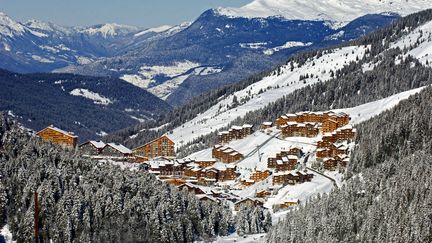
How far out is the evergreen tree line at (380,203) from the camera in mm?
103519

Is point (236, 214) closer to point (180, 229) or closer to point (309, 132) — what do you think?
point (180, 229)

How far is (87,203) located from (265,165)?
7179 centimetres

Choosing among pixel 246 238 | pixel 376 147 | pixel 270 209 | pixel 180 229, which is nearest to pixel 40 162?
pixel 180 229

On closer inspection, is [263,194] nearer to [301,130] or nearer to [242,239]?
[242,239]

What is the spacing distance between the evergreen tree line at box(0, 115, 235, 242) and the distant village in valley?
62.9 ft

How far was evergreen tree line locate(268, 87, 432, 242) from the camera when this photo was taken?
104 metres

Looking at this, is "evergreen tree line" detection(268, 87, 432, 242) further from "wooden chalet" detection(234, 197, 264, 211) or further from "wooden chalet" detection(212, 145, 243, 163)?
"wooden chalet" detection(212, 145, 243, 163)

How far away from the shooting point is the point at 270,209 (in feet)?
471

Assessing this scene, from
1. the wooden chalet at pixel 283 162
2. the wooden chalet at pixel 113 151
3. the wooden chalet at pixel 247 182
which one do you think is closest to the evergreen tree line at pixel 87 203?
the wooden chalet at pixel 247 182

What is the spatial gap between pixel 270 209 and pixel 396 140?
83.5 feet

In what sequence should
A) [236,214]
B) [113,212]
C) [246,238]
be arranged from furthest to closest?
[236,214]
[246,238]
[113,212]

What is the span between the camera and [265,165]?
17712cm

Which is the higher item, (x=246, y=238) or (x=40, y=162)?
(x=40, y=162)

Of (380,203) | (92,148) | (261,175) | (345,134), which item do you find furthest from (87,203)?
(345,134)
